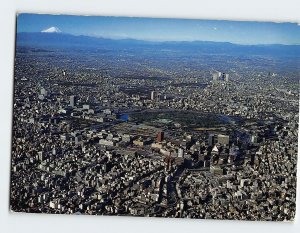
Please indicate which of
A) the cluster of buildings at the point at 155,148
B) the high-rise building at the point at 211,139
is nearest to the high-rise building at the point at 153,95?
the cluster of buildings at the point at 155,148

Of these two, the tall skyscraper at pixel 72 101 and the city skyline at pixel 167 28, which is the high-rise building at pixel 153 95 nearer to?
the city skyline at pixel 167 28

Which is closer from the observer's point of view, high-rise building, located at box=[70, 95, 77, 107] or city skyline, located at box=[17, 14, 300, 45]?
city skyline, located at box=[17, 14, 300, 45]

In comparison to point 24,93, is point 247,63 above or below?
above

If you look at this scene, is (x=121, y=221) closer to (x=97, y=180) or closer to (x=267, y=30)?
(x=97, y=180)

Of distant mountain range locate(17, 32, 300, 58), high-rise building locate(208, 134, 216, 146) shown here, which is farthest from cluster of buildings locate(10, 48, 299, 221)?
distant mountain range locate(17, 32, 300, 58)

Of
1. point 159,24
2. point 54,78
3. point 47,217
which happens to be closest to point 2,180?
point 47,217

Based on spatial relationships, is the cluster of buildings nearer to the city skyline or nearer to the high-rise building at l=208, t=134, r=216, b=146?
the high-rise building at l=208, t=134, r=216, b=146

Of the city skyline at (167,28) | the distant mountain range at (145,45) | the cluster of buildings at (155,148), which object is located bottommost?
the cluster of buildings at (155,148)
